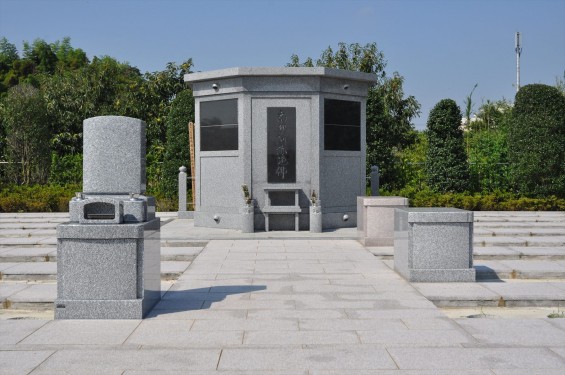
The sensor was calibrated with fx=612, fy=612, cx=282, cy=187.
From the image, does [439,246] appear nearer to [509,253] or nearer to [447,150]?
[509,253]

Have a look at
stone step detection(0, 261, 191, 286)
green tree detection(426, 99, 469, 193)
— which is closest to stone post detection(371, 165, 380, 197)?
green tree detection(426, 99, 469, 193)

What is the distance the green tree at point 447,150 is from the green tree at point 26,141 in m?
19.3

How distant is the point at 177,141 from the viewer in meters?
23.5

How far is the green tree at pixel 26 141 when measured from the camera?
30.8 meters

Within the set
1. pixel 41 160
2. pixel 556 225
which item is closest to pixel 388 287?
pixel 556 225

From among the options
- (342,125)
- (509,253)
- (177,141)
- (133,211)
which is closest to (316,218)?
(342,125)

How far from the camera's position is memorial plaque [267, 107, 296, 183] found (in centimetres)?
1530

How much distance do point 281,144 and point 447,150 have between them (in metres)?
10.9

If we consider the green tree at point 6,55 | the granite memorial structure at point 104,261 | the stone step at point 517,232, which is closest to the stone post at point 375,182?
the stone step at point 517,232

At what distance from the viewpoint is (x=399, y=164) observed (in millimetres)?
27141

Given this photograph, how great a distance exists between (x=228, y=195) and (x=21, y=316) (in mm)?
8331

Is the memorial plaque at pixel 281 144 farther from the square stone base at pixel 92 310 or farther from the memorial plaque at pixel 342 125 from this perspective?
the square stone base at pixel 92 310

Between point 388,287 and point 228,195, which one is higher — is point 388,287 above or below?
below

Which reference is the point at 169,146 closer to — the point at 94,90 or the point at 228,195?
the point at 228,195
